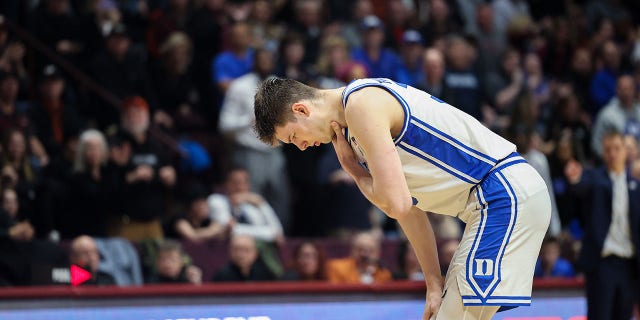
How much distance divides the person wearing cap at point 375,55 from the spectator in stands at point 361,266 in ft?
9.46

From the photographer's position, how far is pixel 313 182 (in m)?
11.0

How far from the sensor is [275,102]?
178 inches

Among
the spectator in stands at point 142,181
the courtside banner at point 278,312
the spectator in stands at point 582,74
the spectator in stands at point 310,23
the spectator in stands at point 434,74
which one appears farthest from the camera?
the spectator in stands at point 582,74

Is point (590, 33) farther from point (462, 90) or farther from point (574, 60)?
point (462, 90)

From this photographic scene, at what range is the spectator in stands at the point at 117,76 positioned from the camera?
11.1 meters

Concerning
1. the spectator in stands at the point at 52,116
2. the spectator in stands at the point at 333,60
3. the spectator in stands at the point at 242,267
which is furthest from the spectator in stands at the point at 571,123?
the spectator in stands at the point at 52,116

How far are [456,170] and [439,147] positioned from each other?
0.13m

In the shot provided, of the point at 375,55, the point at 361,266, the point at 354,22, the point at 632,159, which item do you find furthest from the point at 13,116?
the point at 632,159

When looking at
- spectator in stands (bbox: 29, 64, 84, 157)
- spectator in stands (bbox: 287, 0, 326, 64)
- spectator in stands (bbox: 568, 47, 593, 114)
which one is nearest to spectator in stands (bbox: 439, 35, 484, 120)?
spectator in stands (bbox: 287, 0, 326, 64)

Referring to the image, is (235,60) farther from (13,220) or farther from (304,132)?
(304,132)

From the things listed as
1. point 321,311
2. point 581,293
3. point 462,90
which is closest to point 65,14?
point 462,90

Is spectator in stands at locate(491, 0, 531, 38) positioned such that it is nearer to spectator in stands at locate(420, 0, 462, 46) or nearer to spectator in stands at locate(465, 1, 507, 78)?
spectator in stands at locate(465, 1, 507, 78)

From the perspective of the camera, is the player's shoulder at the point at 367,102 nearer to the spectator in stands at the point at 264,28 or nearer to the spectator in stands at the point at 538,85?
the spectator in stands at the point at 264,28

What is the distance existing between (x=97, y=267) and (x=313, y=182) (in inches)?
118
